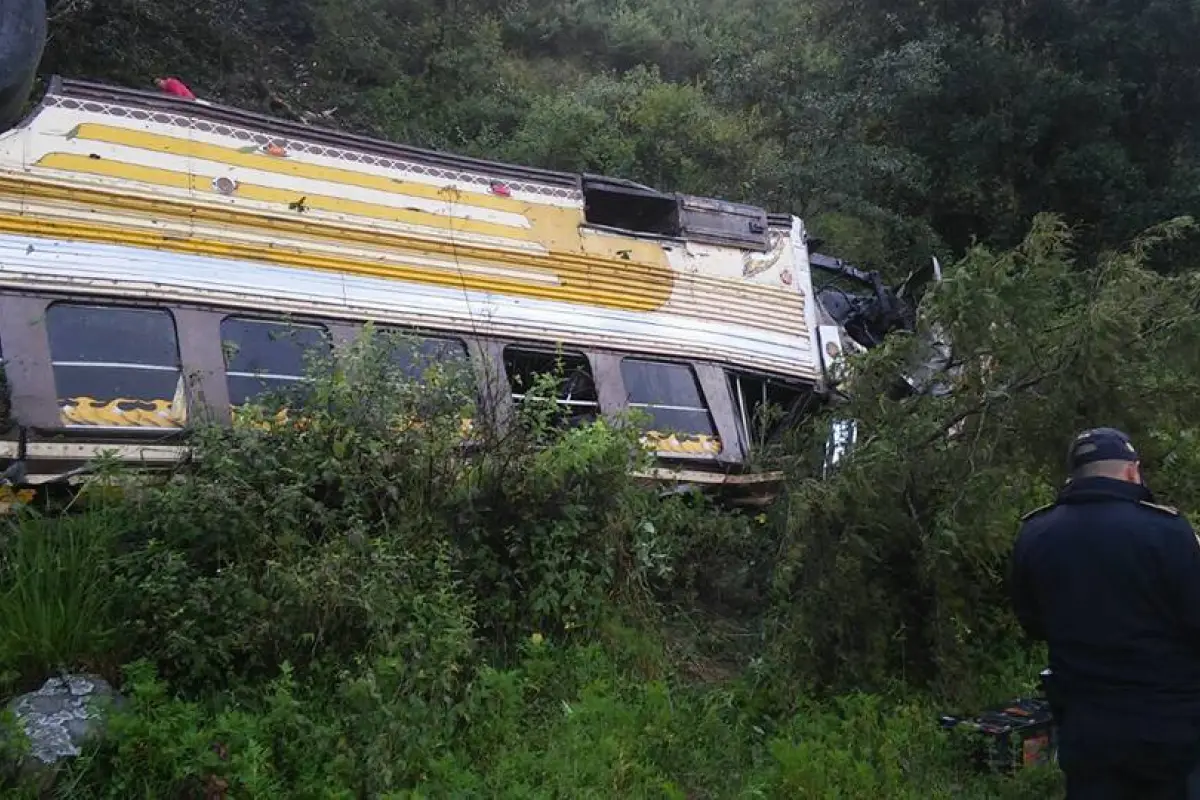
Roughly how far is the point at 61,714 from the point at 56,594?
22.6 inches

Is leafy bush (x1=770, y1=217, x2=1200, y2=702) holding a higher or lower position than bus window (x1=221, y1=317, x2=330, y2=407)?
lower

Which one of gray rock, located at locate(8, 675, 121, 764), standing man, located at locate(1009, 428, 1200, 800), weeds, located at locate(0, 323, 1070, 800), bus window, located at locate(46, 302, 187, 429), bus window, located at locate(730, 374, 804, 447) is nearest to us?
standing man, located at locate(1009, 428, 1200, 800)

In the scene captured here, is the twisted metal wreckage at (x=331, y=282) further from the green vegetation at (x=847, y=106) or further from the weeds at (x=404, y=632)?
the green vegetation at (x=847, y=106)

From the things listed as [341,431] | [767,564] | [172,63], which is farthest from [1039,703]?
[172,63]

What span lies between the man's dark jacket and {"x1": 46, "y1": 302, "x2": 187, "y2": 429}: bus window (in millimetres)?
4244

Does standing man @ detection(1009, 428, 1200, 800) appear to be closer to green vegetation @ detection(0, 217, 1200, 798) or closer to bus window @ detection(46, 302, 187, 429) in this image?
green vegetation @ detection(0, 217, 1200, 798)

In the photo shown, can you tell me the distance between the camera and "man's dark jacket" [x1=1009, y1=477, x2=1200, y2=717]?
2.93m

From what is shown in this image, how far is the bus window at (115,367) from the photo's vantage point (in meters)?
5.26

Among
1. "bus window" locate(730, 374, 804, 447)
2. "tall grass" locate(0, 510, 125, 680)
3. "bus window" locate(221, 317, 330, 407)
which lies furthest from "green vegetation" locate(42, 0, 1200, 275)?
"tall grass" locate(0, 510, 125, 680)

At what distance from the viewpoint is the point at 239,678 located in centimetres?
421

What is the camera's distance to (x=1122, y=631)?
2.96m

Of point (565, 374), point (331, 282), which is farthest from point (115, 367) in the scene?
point (565, 374)

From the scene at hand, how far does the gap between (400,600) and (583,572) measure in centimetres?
109

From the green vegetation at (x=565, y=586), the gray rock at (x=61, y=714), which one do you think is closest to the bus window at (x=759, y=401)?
the green vegetation at (x=565, y=586)
